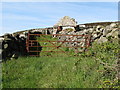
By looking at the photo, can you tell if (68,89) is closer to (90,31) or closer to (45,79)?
(45,79)

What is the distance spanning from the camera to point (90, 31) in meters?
16.4

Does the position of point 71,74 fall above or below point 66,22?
below

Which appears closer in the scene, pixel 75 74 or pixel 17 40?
pixel 75 74

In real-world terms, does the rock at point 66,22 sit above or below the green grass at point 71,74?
above

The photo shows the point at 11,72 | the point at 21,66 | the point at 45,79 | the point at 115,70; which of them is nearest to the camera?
the point at 115,70

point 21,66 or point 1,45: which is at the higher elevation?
point 1,45

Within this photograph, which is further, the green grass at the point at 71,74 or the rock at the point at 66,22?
the rock at the point at 66,22

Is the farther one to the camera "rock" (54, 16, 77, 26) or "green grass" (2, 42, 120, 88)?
"rock" (54, 16, 77, 26)

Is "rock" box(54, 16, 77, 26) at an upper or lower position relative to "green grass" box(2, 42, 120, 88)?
upper

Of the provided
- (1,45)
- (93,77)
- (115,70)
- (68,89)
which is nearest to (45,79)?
(68,89)

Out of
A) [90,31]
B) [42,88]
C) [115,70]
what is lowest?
[42,88]

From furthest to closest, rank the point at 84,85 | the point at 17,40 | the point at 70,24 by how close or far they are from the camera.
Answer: the point at 70,24 → the point at 17,40 → the point at 84,85

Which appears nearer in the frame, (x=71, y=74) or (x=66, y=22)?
(x=71, y=74)

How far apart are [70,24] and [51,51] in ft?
20.7
